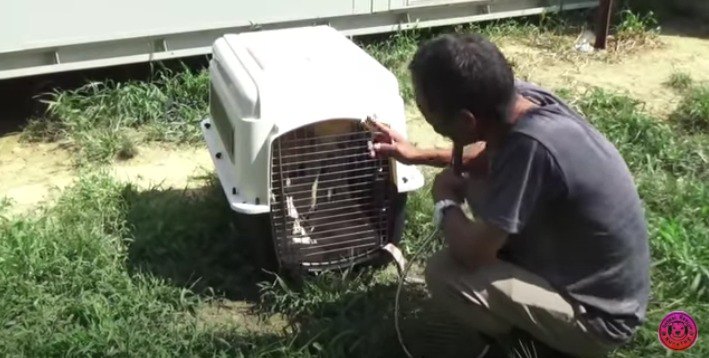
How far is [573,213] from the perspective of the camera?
2627mm

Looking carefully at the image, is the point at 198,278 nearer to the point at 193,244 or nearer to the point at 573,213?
the point at 193,244

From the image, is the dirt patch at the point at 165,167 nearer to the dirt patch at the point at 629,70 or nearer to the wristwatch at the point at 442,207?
the dirt patch at the point at 629,70

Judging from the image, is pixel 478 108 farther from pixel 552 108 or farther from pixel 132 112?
pixel 132 112

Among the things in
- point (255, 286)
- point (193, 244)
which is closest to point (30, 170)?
point (193, 244)

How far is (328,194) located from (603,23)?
304cm

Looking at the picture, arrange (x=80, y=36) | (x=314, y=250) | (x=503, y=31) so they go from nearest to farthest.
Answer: (x=314, y=250), (x=80, y=36), (x=503, y=31)

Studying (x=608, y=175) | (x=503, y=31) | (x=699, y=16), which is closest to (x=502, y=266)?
(x=608, y=175)

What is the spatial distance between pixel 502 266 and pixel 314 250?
832mm

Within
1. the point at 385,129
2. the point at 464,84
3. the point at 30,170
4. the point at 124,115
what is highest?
the point at 464,84

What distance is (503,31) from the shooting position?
237 inches

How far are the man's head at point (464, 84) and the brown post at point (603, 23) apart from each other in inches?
133

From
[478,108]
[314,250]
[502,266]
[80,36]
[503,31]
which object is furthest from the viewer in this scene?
[503,31]

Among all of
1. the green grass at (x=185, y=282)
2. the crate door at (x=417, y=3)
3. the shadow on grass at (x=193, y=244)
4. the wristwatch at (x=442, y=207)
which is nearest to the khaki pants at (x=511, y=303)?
the wristwatch at (x=442, y=207)

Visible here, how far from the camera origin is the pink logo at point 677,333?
3.10 meters
